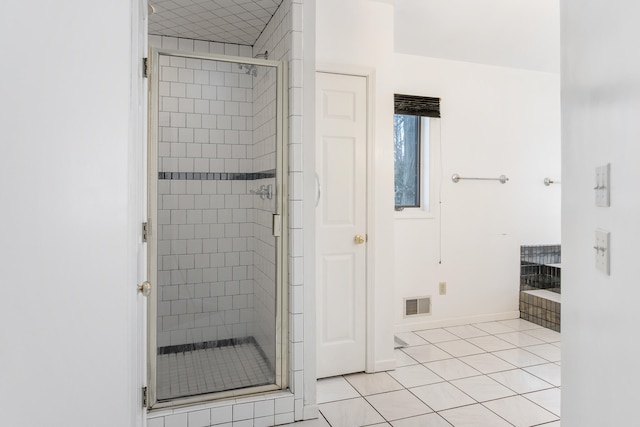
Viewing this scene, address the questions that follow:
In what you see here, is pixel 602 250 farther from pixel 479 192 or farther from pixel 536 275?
pixel 536 275

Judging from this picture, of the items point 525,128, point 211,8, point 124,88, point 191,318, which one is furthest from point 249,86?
point 525,128

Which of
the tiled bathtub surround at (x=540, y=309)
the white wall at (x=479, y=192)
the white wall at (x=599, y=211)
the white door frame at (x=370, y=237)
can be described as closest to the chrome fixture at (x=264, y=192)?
the white door frame at (x=370, y=237)

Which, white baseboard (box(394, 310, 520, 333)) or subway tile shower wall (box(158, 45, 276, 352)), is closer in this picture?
subway tile shower wall (box(158, 45, 276, 352))

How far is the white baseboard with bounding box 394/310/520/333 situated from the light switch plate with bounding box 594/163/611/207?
10.4 ft

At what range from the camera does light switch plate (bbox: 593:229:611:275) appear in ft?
3.34

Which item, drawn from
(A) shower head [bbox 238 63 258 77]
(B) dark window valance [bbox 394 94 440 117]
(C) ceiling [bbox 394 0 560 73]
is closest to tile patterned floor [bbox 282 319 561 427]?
(A) shower head [bbox 238 63 258 77]

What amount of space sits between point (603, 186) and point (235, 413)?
196 cm

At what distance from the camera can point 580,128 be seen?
1211mm

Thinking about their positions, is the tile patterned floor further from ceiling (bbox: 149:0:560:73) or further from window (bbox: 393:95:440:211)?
ceiling (bbox: 149:0:560:73)

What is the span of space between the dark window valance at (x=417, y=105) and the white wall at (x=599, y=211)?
2.66 meters

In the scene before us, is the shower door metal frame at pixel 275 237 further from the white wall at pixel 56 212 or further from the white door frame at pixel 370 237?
the white wall at pixel 56 212

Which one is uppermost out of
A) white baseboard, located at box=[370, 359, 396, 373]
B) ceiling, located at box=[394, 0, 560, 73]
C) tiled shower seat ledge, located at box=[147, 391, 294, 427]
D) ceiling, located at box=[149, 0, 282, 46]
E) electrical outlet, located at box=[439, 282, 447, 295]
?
ceiling, located at box=[394, 0, 560, 73]

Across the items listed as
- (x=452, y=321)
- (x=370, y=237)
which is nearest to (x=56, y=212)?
(x=370, y=237)

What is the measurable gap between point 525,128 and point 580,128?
3742mm
